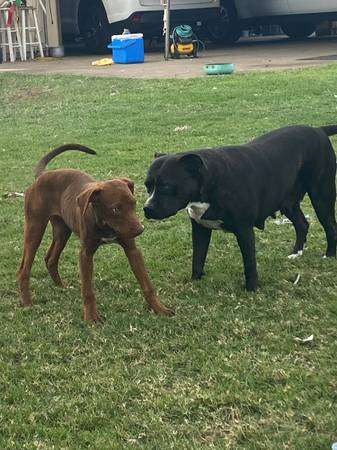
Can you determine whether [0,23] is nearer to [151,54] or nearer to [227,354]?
[151,54]

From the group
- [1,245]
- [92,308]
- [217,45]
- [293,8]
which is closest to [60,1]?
[217,45]

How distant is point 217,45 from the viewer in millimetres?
21250

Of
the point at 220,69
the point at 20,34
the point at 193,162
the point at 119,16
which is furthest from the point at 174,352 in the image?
the point at 20,34

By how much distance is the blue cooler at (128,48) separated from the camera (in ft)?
54.5

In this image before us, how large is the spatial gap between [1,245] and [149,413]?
113 inches

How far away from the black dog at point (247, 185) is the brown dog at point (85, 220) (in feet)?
1.09

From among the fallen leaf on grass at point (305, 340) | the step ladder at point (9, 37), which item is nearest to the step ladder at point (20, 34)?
the step ladder at point (9, 37)

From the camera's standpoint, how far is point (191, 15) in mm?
17734

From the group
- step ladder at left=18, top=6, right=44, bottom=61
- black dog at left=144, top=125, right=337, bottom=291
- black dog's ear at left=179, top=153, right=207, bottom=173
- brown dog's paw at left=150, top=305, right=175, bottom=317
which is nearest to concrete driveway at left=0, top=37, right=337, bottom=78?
step ladder at left=18, top=6, right=44, bottom=61

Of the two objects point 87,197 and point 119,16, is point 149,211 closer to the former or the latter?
point 87,197

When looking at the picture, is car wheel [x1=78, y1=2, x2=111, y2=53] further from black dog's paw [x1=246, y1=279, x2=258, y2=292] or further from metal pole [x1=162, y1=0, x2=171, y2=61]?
black dog's paw [x1=246, y1=279, x2=258, y2=292]

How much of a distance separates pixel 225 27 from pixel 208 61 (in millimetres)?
4390

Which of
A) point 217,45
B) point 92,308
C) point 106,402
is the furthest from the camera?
point 217,45

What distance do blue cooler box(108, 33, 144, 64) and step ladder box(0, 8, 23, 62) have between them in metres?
3.32
